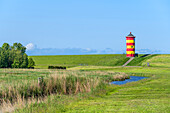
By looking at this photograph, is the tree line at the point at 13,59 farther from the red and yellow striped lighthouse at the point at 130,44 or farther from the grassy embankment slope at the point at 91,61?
the red and yellow striped lighthouse at the point at 130,44

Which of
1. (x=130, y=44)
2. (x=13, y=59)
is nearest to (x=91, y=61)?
(x=130, y=44)

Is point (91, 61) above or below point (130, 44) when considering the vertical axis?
below

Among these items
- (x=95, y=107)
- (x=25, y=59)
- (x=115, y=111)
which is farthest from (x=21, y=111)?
(x=25, y=59)

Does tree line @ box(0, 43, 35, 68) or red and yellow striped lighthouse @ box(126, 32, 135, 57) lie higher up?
red and yellow striped lighthouse @ box(126, 32, 135, 57)

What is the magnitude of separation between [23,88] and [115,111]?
36.8ft

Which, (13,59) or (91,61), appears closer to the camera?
(13,59)

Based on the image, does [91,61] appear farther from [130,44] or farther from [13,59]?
[13,59]

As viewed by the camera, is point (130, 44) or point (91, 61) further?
point (91, 61)

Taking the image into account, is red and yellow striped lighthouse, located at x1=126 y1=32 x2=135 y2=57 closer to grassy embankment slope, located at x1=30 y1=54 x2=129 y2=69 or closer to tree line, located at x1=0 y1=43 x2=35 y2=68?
grassy embankment slope, located at x1=30 y1=54 x2=129 y2=69

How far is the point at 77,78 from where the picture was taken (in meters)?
26.8

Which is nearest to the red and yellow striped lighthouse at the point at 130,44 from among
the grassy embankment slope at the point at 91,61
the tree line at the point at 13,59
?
the grassy embankment slope at the point at 91,61

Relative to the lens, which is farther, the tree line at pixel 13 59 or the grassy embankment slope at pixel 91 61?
the grassy embankment slope at pixel 91 61

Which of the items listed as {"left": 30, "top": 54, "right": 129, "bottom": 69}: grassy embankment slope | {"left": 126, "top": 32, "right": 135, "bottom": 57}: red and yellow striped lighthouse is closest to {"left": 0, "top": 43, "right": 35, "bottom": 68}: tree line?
{"left": 30, "top": 54, "right": 129, "bottom": 69}: grassy embankment slope

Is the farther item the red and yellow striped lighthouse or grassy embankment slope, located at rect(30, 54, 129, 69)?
grassy embankment slope, located at rect(30, 54, 129, 69)
